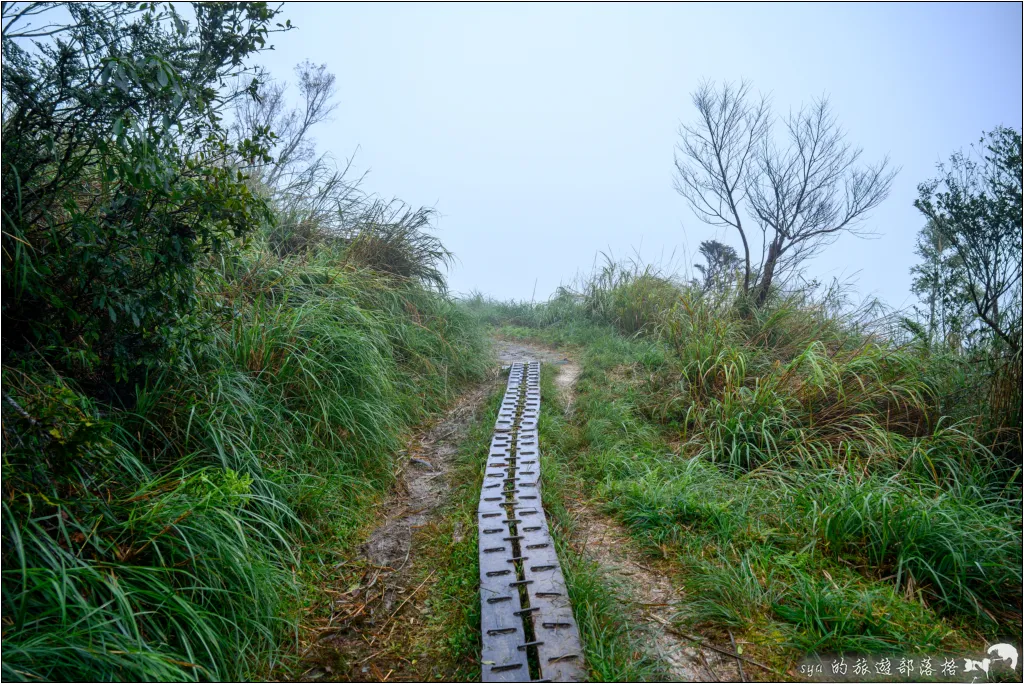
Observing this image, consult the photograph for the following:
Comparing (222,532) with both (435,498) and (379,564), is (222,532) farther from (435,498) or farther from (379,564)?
(435,498)

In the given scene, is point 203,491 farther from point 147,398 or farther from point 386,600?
point 386,600

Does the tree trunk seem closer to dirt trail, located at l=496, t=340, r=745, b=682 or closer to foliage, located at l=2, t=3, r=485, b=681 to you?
dirt trail, located at l=496, t=340, r=745, b=682

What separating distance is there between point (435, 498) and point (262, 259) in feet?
7.95

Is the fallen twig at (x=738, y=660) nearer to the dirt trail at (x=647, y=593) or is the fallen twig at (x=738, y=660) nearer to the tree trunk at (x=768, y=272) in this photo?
the dirt trail at (x=647, y=593)

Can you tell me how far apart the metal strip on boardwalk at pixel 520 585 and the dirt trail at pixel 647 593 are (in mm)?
239

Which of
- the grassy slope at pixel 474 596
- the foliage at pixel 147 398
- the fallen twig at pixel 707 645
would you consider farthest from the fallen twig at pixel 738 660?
the foliage at pixel 147 398

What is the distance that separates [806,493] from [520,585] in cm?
159

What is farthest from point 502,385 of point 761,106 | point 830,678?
point 761,106

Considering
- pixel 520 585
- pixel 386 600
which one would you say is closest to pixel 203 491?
pixel 386 600

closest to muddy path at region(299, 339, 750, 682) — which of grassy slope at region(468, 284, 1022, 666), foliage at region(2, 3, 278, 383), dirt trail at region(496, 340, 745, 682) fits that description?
dirt trail at region(496, 340, 745, 682)

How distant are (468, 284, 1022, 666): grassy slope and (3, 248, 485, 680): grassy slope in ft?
4.87

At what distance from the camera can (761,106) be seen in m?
8.36

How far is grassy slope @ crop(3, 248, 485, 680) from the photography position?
1.83 metres

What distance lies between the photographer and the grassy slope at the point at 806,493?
2.27 m
